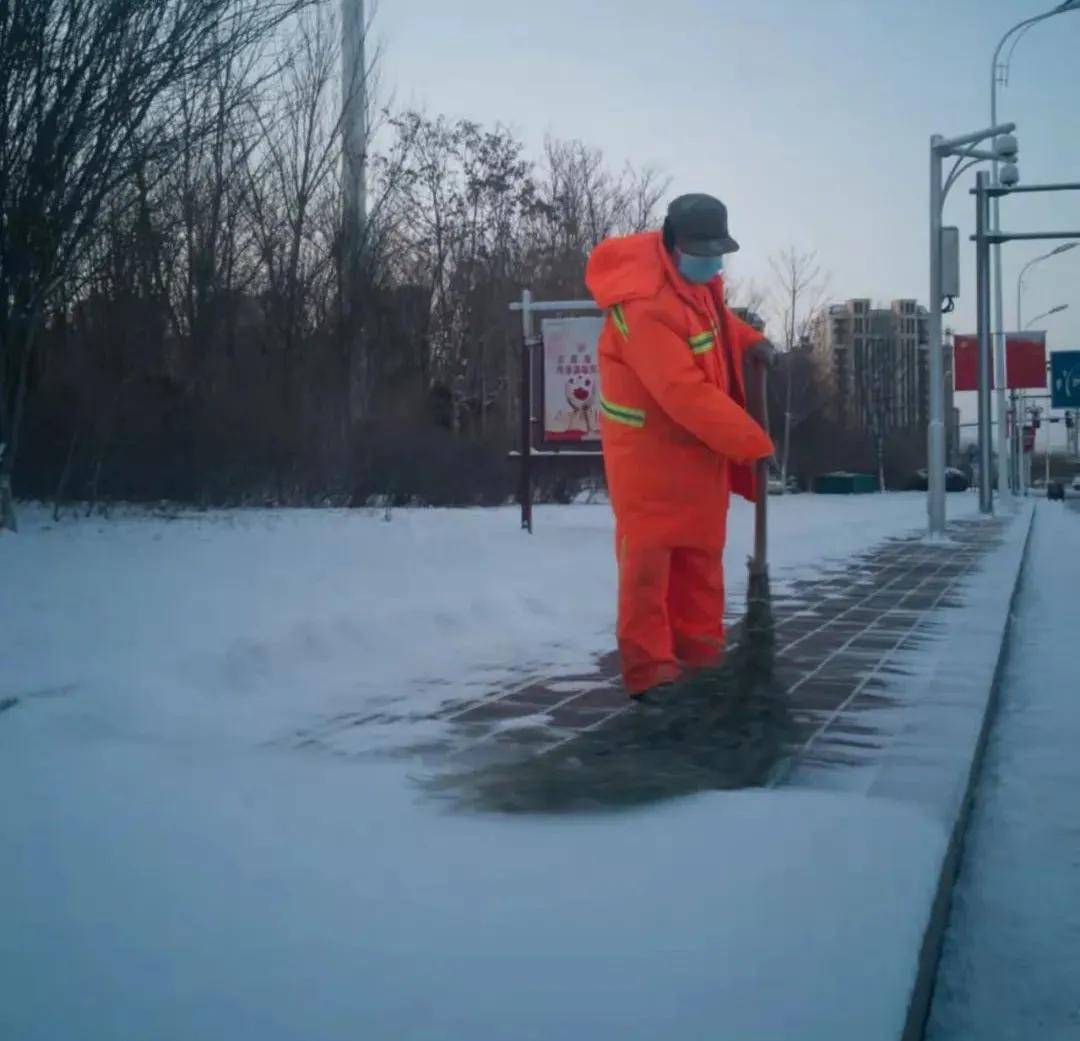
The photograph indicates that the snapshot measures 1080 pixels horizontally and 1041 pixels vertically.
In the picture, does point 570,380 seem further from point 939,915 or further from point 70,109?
point 939,915

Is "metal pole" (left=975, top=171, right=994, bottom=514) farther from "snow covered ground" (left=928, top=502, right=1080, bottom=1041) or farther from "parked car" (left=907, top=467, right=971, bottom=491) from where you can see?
"parked car" (left=907, top=467, right=971, bottom=491)

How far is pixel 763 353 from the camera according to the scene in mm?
5402

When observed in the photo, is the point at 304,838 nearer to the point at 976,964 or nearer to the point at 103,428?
the point at 976,964

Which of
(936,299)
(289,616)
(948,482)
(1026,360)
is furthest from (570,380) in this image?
(948,482)

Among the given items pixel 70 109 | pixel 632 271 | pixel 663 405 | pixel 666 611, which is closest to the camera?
pixel 663 405

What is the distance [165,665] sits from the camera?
6281mm

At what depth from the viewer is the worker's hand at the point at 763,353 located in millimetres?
5395

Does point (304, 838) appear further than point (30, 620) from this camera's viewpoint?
No

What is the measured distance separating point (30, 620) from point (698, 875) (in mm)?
5137

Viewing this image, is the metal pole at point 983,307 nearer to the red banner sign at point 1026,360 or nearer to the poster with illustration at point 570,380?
the red banner sign at point 1026,360

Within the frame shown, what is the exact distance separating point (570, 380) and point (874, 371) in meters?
67.4

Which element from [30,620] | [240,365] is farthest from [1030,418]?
[30,620]

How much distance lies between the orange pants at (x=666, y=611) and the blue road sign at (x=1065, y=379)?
28.8 metres

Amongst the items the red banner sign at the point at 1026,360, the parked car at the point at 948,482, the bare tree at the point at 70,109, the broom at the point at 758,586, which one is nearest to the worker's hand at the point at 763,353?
the broom at the point at 758,586
